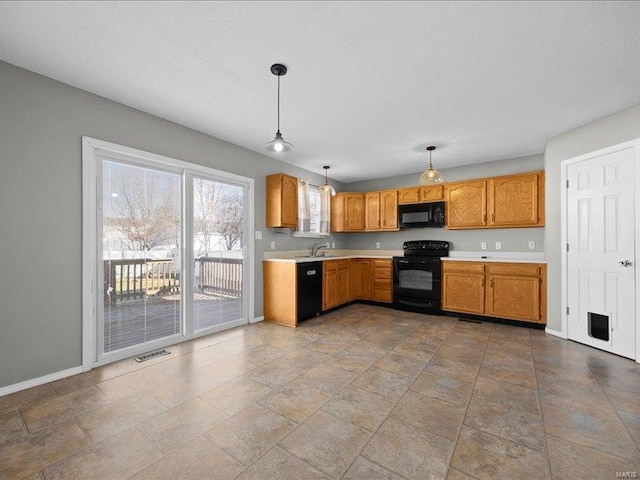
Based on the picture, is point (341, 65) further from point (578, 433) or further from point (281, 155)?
point (578, 433)

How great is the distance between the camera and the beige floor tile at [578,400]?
1970 mm

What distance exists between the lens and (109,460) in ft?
5.05

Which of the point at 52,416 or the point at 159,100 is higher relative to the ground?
the point at 159,100

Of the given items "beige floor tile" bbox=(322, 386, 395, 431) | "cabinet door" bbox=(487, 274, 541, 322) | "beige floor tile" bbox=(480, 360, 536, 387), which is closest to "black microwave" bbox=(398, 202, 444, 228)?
"cabinet door" bbox=(487, 274, 541, 322)

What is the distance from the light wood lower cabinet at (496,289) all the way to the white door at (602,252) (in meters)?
0.42

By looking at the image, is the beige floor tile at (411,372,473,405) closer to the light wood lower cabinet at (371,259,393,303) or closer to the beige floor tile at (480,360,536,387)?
the beige floor tile at (480,360,536,387)

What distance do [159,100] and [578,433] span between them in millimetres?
4216

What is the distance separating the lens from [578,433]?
1.75 metres

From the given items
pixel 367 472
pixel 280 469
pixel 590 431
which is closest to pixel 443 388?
pixel 590 431

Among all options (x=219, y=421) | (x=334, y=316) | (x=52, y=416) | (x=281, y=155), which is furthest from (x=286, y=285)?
(x=52, y=416)

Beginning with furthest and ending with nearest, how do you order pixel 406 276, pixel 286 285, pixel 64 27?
pixel 406 276 → pixel 286 285 → pixel 64 27

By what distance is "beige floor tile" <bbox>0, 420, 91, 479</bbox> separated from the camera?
1.49m

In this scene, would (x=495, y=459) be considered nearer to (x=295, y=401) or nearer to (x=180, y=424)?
(x=295, y=401)

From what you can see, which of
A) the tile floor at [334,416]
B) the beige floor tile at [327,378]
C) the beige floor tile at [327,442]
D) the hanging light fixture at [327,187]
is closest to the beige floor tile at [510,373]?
the tile floor at [334,416]
